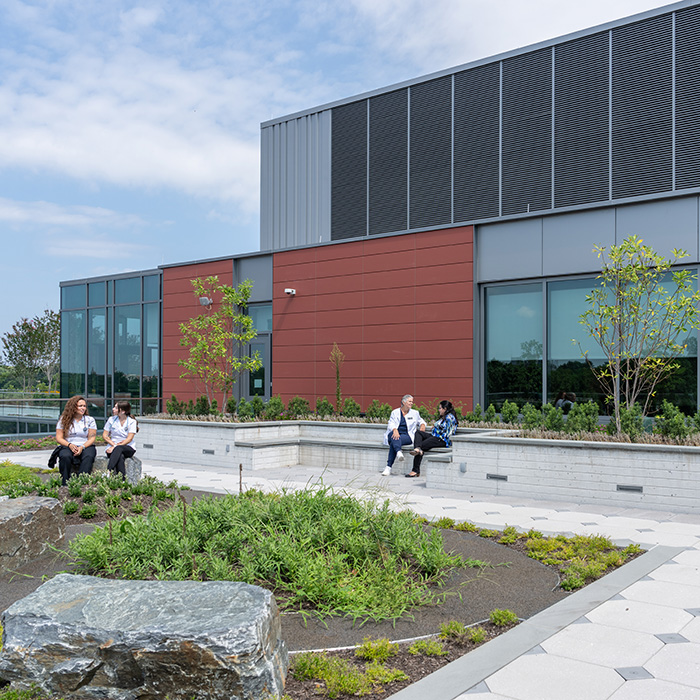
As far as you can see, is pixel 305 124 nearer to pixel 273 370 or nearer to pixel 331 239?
pixel 331 239

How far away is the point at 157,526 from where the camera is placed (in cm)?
629

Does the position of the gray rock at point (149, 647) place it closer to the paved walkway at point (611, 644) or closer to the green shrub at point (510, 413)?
the paved walkway at point (611, 644)

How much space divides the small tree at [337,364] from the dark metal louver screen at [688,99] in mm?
8888

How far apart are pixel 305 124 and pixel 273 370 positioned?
7.64 meters

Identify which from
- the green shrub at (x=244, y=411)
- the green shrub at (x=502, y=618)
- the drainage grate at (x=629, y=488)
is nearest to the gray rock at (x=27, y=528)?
the green shrub at (x=502, y=618)

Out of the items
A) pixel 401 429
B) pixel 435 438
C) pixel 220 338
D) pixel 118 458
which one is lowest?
pixel 118 458

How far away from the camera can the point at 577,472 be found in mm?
10320

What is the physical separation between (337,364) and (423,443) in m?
5.93

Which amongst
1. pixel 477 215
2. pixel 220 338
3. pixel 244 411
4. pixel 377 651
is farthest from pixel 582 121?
pixel 377 651

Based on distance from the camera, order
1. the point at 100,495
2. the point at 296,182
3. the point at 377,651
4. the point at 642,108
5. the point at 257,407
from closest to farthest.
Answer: the point at 377,651
the point at 100,495
the point at 642,108
the point at 257,407
the point at 296,182

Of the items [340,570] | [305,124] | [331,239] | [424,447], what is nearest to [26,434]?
[331,239]

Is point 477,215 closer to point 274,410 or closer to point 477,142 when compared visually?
point 477,142

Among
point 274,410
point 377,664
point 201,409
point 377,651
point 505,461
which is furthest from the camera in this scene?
point 201,409

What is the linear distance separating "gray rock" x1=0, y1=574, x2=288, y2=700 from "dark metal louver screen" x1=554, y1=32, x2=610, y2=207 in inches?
564
